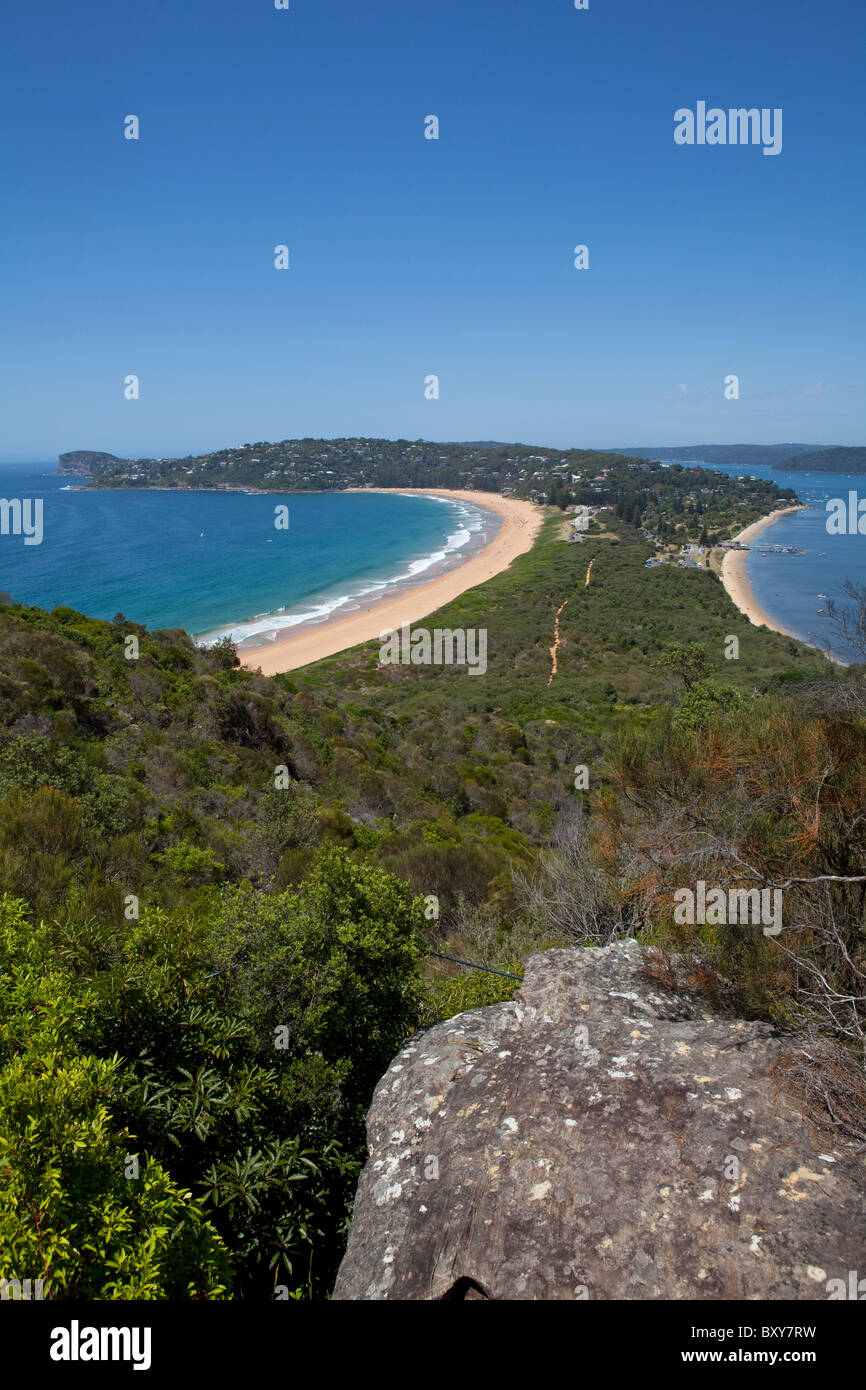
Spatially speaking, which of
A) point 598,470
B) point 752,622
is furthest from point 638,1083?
point 598,470

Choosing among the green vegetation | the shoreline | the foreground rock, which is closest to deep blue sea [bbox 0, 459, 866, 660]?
the shoreline

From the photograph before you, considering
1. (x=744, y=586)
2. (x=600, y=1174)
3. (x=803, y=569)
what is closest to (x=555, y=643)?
(x=744, y=586)

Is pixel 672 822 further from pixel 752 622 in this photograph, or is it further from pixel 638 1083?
pixel 752 622
